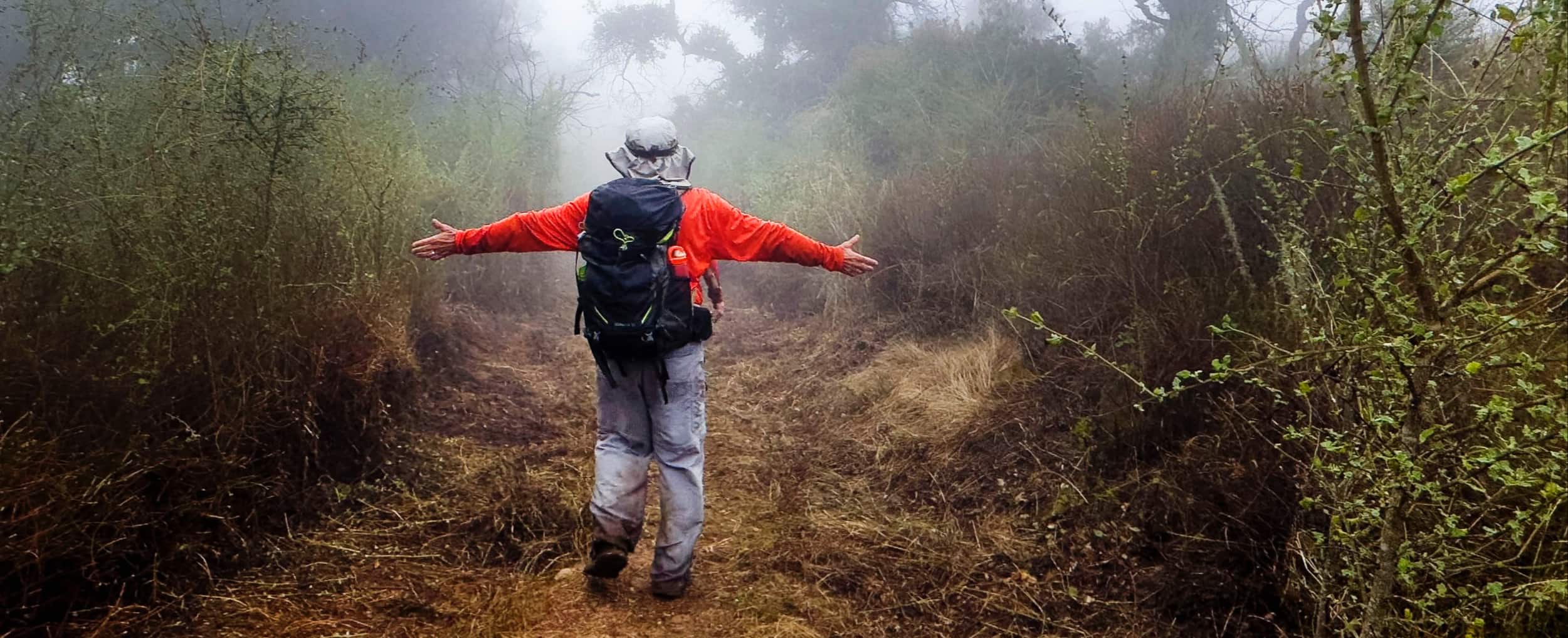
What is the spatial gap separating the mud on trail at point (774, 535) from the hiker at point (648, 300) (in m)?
0.35

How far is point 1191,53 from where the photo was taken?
35.9 feet

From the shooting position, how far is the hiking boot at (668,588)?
3270 millimetres

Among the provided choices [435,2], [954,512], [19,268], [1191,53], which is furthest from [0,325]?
[435,2]

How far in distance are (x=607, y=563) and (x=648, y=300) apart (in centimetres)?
102

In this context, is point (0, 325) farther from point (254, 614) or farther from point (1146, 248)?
point (1146, 248)

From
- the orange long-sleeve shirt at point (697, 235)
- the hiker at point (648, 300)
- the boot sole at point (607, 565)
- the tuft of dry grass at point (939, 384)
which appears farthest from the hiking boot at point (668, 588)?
the tuft of dry grass at point (939, 384)

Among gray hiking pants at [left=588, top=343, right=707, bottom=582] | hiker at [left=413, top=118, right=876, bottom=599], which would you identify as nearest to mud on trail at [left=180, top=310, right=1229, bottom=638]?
gray hiking pants at [left=588, top=343, right=707, bottom=582]

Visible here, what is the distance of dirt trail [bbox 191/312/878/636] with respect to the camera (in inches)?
116

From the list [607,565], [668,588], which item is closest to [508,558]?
[607,565]

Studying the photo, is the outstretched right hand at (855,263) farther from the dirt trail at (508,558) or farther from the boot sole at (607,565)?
the boot sole at (607,565)

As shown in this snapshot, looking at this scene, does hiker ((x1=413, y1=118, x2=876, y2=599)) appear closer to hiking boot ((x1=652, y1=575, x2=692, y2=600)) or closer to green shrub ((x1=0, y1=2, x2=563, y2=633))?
hiking boot ((x1=652, y1=575, x2=692, y2=600))

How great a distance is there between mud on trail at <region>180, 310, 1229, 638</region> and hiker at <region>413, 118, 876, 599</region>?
1.16 feet

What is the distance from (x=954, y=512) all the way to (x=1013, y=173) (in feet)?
12.9

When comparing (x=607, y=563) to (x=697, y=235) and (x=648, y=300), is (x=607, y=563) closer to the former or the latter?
(x=648, y=300)
